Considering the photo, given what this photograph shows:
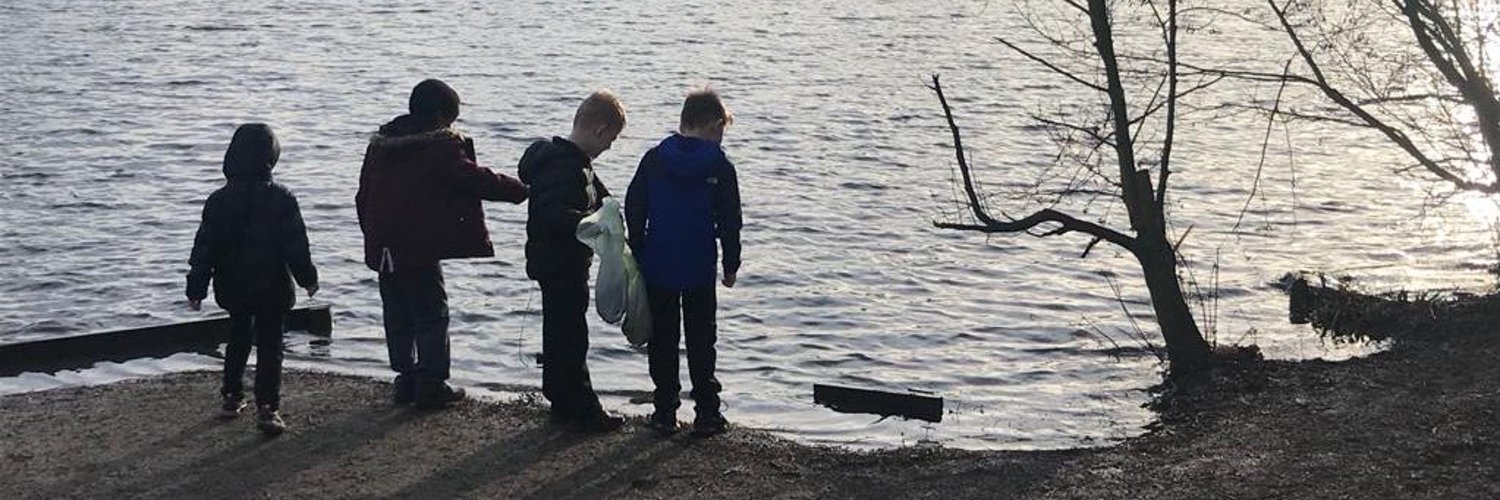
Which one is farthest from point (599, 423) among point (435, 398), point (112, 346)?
point (112, 346)

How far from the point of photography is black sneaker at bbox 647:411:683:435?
8445mm

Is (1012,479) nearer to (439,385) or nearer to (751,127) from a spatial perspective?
(439,385)

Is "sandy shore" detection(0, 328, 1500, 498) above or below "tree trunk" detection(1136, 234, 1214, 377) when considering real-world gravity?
below

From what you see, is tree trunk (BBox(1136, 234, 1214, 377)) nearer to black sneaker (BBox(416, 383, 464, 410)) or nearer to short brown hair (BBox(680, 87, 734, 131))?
short brown hair (BBox(680, 87, 734, 131))

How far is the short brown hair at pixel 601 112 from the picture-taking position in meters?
8.16

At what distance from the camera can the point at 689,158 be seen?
316 inches

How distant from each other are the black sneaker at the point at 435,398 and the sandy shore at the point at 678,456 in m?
0.08

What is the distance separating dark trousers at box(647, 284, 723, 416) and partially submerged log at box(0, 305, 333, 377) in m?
3.34

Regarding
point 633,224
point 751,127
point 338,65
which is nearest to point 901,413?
point 633,224

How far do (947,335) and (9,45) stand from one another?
75.5 feet

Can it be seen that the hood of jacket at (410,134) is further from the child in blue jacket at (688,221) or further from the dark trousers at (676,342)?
the dark trousers at (676,342)

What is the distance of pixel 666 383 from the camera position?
8500 millimetres

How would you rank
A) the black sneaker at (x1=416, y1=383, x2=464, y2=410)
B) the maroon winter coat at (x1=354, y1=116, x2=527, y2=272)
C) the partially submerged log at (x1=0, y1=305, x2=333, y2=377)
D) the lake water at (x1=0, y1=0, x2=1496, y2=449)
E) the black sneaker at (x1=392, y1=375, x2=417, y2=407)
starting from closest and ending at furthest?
the maroon winter coat at (x1=354, y1=116, x2=527, y2=272), the black sneaker at (x1=416, y1=383, x2=464, y2=410), the black sneaker at (x1=392, y1=375, x2=417, y2=407), the partially submerged log at (x1=0, y1=305, x2=333, y2=377), the lake water at (x1=0, y1=0, x2=1496, y2=449)

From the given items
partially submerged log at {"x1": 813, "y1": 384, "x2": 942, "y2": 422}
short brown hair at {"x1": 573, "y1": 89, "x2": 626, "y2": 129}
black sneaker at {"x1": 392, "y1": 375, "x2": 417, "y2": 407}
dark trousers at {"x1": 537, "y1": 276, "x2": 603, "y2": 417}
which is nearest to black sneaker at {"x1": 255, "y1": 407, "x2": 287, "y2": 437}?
black sneaker at {"x1": 392, "y1": 375, "x2": 417, "y2": 407}
